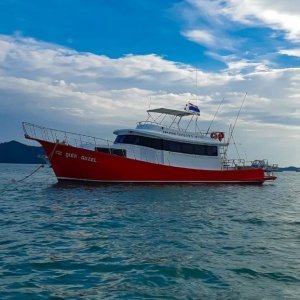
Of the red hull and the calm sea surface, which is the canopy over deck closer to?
the red hull

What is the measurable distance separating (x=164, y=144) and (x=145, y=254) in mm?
21390

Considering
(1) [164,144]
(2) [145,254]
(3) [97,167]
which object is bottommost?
(2) [145,254]

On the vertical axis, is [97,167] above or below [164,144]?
below

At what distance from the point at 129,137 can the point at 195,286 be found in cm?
2257

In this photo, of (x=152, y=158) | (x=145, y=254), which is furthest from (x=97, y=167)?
(x=145, y=254)

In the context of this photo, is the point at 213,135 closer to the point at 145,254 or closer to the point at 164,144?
the point at 164,144

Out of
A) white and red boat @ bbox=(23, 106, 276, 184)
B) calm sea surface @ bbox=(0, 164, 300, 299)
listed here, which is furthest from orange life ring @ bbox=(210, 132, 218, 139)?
calm sea surface @ bbox=(0, 164, 300, 299)

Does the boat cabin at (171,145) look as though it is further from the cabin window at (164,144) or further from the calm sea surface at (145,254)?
the calm sea surface at (145,254)

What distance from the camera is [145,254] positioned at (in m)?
8.45

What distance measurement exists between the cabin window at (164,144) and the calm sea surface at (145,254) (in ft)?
43.4

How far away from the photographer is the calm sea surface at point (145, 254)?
630 cm

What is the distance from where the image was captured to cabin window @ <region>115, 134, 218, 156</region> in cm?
2876

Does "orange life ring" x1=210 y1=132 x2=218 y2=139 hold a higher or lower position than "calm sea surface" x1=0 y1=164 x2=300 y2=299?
higher

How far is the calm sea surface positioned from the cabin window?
13217 millimetres
